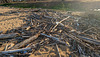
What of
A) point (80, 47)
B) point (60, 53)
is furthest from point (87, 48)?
point (60, 53)

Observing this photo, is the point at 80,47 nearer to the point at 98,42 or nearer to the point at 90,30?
the point at 98,42

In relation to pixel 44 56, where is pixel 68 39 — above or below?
above

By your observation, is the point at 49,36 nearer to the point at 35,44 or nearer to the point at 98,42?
the point at 35,44

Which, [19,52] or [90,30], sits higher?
[90,30]

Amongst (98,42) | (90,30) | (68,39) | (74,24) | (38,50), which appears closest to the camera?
(38,50)

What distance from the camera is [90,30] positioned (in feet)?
14.9

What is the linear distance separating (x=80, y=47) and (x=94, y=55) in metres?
0.61

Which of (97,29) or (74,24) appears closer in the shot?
(97,29)

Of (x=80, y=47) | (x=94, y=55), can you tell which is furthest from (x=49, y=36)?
(x=94, y=55)

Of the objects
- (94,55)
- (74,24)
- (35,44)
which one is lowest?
(94,55)

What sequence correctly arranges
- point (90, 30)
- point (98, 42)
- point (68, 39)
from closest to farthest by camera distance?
point (98, 42) < point (68, 39) < point (90, 30)

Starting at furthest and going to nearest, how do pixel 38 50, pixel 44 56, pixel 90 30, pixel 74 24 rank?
pixel 74 24 < pixel 90 30 < pixel 38 50 < pixel 44 56

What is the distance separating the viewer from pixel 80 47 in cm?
332

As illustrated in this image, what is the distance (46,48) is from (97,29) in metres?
3.58
